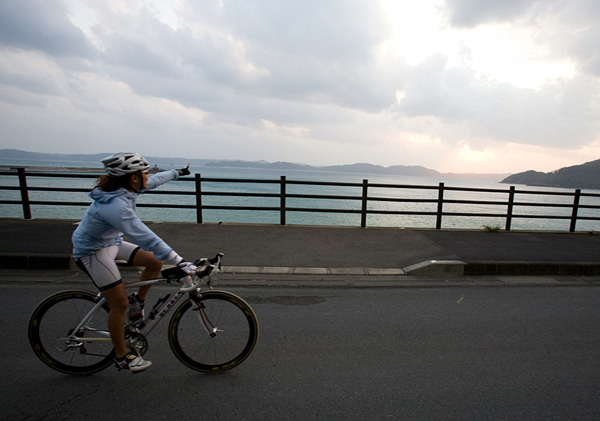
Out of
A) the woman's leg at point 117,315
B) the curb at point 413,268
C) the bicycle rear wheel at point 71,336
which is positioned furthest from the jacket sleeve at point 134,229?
the curb at point 413,268

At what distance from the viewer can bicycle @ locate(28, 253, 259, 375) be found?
2660 millimetres

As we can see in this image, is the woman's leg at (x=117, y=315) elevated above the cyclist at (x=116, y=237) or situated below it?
below

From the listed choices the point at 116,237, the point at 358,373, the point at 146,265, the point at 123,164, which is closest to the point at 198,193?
the point at 146,265

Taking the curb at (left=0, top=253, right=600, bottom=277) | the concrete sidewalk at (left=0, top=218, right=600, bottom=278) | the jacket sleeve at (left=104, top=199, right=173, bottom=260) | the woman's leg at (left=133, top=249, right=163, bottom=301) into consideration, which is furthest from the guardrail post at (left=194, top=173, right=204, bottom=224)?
the jacket sleeve at (left=104, top=199, right=173, bottom=260)

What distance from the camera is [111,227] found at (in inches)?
97.8

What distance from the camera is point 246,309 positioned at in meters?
2.76

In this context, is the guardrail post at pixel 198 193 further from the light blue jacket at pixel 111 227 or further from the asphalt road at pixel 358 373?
the light blue jacket at pixel 111 227

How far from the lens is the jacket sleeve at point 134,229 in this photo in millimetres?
2350

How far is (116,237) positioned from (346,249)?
5.14m

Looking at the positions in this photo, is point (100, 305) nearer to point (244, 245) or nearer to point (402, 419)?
point (402, 419)

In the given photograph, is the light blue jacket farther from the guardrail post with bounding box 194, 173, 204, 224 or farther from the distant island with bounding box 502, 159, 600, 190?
the distant island with bounding box 502, 159, 600, 190

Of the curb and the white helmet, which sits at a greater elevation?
the white helmet

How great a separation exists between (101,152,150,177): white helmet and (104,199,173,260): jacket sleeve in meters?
0.25

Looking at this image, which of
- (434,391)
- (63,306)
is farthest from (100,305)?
(434,391)
